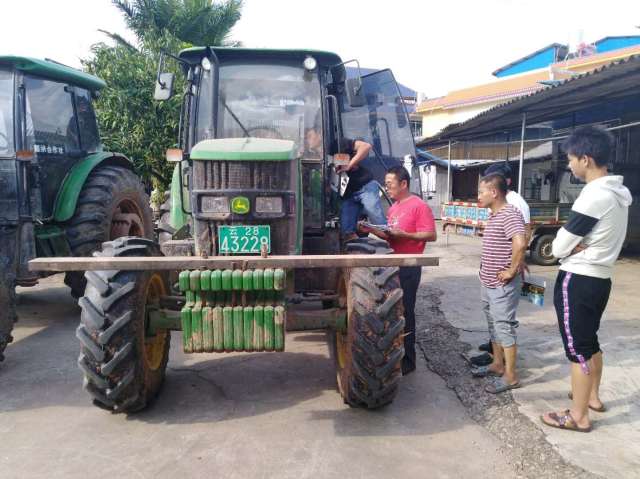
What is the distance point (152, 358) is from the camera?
12.4 ft

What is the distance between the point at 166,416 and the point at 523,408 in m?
2.45

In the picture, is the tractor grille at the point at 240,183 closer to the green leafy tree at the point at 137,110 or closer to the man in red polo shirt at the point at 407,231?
the man in red polo shirt at the point at 407,231

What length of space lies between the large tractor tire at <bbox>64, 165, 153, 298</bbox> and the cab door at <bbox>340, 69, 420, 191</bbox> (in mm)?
2687

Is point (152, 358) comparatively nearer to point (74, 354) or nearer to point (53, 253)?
point (74, 354)

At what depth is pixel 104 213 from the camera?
5.60m

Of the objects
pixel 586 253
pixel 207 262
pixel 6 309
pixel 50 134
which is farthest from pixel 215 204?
pixel 50 134

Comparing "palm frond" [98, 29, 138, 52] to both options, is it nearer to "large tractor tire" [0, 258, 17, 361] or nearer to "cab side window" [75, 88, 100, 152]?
"cab side window" [75, 88, 100, 152]

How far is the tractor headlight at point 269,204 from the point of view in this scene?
3.52 metres

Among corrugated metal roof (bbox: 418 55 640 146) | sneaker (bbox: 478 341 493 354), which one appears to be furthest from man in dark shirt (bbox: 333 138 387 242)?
corrugated metal roof (bbox: 418 55 640 146)

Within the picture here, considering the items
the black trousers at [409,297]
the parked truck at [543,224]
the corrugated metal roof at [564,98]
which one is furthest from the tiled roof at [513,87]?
the black trousers at [409,297]

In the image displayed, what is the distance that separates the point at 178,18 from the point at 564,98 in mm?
8704

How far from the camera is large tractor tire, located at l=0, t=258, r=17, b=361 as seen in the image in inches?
165

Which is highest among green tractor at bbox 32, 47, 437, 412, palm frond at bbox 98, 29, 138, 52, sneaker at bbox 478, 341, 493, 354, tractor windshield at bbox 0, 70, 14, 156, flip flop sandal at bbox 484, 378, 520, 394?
palm frond at bbox 98, 29, 138, 52

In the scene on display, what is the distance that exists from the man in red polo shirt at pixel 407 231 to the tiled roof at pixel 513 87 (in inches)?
604
